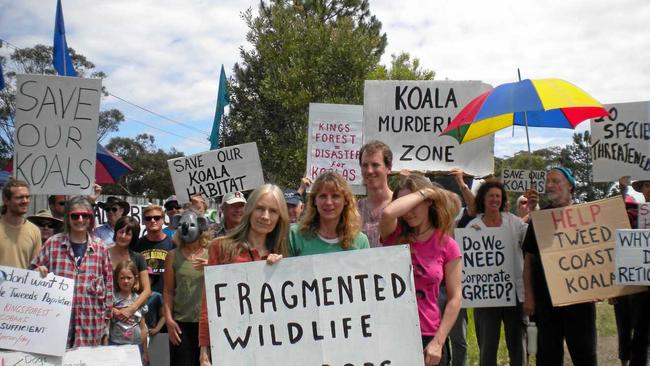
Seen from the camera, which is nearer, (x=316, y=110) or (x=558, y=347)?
(x=558, y=347)

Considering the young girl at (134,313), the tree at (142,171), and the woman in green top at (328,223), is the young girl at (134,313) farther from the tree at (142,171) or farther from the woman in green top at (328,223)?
the tree at (142,171)

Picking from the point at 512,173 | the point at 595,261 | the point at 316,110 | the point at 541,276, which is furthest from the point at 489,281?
the point at 512,173

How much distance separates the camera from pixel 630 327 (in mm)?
7203

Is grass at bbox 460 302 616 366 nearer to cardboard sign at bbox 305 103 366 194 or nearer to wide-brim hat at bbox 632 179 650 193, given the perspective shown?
wide-brim hat at bbox 632 179 650 193

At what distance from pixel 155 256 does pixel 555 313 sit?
3606mm

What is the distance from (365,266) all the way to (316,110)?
513 cm

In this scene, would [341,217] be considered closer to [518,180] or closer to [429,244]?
[429,244]

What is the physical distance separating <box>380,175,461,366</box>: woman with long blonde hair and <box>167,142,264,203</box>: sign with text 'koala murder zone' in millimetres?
4357

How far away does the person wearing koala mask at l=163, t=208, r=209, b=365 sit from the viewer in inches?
214

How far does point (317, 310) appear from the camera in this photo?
11.7ft

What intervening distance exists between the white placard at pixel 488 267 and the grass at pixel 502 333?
189 cm

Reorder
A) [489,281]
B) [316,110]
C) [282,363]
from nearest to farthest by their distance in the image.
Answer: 1. [282,363]
2. [489,281]
3. [316,110]

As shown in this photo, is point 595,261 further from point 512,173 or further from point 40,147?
point 512,173

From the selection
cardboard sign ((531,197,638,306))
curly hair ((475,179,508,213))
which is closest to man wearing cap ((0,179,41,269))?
curly hair ((475,179,508,213))
